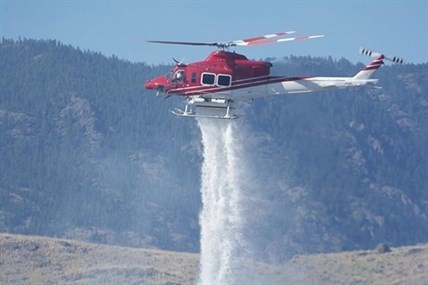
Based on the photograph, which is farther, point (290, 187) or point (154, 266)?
point (290, 187)

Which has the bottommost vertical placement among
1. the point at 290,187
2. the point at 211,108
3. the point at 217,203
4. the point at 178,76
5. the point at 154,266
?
the point at 154,266

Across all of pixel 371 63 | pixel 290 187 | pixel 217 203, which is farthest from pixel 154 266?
pixel 371 63

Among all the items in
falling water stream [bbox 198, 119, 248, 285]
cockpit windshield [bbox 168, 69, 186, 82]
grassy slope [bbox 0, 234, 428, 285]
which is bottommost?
grassy slope [bbox 0, 234, 428, 285]

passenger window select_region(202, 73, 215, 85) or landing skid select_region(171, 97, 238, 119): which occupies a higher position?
passenger window select_region(202, 73, 215, 85)

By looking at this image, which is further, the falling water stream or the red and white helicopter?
the falling water stream

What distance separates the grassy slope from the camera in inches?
4151

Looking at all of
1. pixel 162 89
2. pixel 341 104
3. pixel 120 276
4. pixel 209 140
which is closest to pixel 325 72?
pixel 341 104

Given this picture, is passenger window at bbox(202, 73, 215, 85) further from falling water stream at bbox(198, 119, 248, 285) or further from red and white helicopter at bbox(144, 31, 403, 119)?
falling water stream at bbox(198, 119, 248, 285)

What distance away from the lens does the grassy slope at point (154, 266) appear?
10544cm

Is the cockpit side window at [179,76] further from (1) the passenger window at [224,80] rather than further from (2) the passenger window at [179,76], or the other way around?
(1) the passenger window at [224,80]

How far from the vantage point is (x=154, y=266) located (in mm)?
112438

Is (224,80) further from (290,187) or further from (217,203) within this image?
(290,187)

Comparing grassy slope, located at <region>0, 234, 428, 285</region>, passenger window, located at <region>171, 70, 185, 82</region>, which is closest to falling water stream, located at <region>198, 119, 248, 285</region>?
grassy slope, located at <region>0, 234, 428, 285</region>

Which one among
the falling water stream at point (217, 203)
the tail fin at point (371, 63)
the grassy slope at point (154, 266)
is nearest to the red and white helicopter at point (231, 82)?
the tail fin at point (371, 63)
